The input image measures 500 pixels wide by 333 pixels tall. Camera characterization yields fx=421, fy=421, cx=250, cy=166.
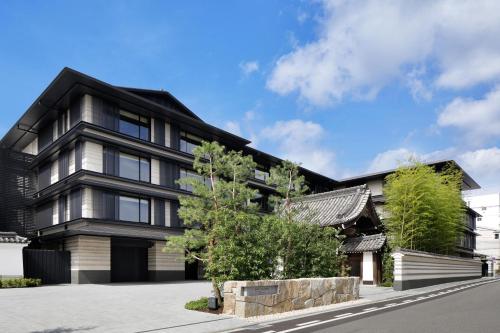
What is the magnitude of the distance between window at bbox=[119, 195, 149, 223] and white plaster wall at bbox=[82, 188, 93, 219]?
2.31 m

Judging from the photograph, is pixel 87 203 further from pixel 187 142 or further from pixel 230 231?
pixel 230 231

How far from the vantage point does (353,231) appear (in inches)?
1118

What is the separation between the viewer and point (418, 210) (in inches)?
1136

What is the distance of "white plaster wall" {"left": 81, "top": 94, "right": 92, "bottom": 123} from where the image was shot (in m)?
28.0

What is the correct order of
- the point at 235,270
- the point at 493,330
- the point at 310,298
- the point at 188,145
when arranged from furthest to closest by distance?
the point at 188,145
the point at 310,298
the point at 235,270
the point at 493,330

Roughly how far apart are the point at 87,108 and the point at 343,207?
720 inches

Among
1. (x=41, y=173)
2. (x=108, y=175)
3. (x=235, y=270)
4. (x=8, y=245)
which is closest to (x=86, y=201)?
(x=108, y=175)

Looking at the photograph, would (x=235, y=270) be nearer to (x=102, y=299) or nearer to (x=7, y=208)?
(x=102, y=299)

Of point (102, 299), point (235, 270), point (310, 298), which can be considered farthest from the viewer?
point (102, 299)

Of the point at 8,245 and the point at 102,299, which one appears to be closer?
the point at 102,299

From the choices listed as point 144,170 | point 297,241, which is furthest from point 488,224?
point 297,241

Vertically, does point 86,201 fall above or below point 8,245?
above

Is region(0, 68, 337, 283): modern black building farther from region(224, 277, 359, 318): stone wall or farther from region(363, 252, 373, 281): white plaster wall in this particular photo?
region(224, 277, 359, 318): stone wall

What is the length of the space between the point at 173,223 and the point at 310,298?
18918 millimetres
